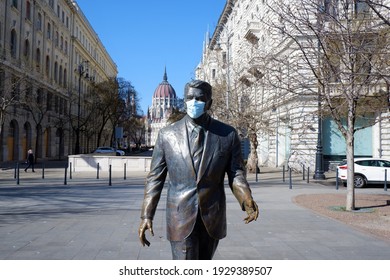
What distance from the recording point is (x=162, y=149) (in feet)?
10.7

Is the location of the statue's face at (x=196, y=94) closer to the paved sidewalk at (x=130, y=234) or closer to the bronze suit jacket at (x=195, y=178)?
the bronze suit jacket at (x=195, y=178)

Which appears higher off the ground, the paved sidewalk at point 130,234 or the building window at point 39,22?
the building window at point 39,22

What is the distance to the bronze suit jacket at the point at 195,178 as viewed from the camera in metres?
3.07

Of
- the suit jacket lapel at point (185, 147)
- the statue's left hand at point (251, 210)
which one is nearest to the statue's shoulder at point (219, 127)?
the suit jacket lapel at point (185, 147)

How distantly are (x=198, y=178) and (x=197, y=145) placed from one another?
0.91ft

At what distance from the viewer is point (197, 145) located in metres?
3.13

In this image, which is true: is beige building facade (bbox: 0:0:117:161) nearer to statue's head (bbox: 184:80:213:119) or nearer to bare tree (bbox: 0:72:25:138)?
bare tree (bbox: 0:72:25:138)

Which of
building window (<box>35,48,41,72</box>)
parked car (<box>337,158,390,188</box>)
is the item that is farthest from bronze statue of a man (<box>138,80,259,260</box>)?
building window (<box>35,48,41,72</box>)

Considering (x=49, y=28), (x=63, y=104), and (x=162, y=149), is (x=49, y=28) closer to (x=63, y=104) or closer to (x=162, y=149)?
(x=63, y=104)

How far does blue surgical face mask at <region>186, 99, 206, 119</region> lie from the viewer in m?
3.09

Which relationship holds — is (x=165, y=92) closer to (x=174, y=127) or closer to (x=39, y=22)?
(x=39, y=22)

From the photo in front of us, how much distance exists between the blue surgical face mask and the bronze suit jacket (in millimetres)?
134

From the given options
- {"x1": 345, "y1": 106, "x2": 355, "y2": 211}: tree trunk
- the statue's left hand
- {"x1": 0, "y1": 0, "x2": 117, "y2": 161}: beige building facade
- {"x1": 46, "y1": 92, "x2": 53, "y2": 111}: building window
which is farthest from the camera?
{"x1": 46, "y1": 92, "x2": 53, "y2": 111}: building window

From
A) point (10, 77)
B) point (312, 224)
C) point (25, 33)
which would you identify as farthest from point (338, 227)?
point (25, 33)
